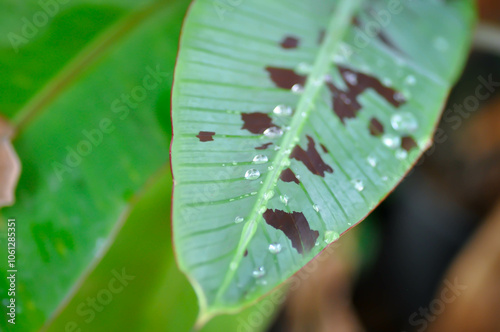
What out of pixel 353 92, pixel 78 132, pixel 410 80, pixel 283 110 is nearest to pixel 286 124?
pixel 283 110

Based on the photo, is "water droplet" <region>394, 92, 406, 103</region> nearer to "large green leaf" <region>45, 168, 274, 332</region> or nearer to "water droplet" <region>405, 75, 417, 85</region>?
"water droplet" <region>405, 75, 417, 85</region>

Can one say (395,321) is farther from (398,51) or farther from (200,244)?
(200,244)

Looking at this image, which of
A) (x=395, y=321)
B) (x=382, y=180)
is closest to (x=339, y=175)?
(x=382, y=180)

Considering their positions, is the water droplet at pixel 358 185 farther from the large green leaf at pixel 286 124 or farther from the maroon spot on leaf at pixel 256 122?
the maroon spot on leaf at pixel 256 122

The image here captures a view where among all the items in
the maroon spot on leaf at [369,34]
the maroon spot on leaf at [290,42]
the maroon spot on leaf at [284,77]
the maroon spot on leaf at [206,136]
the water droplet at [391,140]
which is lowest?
the maroon spot on leaf at [206,136]

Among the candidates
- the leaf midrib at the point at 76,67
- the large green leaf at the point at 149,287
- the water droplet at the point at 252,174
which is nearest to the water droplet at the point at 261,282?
Result: the water droplet at the point at 252,174

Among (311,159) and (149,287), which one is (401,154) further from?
(149,287)
